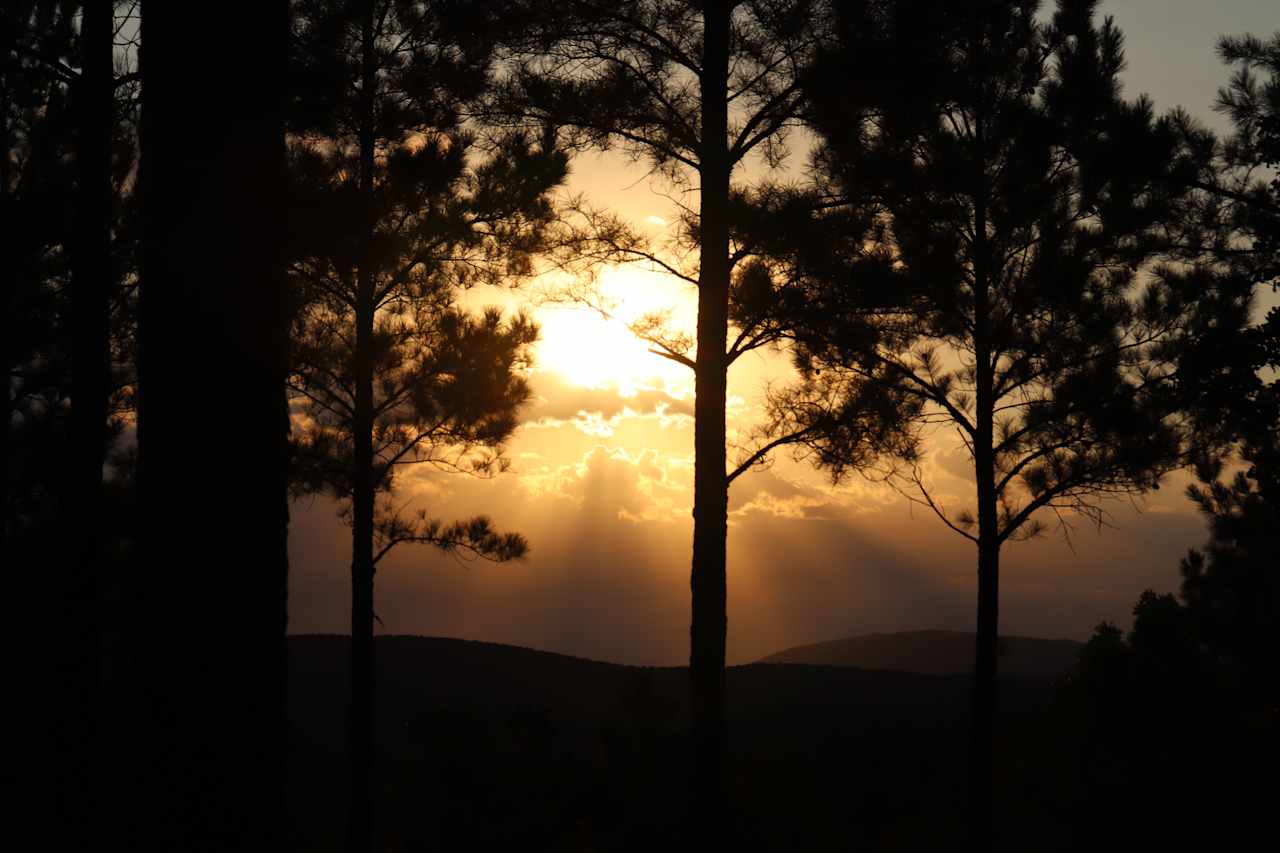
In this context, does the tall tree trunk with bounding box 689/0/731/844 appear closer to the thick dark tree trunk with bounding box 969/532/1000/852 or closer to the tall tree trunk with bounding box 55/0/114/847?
the thick dark tree trunk with bounding box 969/532/1000/852

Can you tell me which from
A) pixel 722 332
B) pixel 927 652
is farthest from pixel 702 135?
pixel 927 652

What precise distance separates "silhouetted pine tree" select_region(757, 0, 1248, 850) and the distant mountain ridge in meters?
18.5

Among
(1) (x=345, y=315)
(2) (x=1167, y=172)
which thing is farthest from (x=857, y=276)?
(1) (x=345, y=315)

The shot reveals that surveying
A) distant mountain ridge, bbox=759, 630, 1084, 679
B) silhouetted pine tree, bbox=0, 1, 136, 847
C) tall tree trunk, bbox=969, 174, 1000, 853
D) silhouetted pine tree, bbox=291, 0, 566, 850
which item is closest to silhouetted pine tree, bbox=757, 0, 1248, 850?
tall tree trunk, bbox=969, 174, 1000, 853

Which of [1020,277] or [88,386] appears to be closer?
[88,386]

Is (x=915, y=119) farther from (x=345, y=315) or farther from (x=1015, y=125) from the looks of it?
(x=345, y=315)

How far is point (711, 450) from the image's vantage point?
7988mm

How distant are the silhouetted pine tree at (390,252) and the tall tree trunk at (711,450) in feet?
5.66

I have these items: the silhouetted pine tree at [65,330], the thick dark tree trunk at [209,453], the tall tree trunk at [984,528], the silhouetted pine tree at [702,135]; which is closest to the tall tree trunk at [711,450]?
the silhouetted pine tree at [702,135]

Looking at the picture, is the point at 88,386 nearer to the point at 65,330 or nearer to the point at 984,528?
the point at 65,330

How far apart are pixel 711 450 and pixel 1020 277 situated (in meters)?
4.30

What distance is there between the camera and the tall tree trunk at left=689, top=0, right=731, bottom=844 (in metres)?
7.86

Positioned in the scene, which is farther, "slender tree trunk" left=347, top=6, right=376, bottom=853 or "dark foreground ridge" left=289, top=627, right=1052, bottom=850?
"dark foreground ridge" left=289, top=627, right=1052, bottom=850

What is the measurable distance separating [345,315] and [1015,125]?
23.0ft
